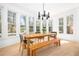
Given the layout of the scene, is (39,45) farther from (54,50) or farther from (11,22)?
(11,22)

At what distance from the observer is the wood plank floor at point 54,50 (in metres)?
2.65

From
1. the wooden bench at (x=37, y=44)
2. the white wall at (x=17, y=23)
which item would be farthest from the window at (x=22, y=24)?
the wooden bench at (x=37, y=44)

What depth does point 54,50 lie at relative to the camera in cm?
277

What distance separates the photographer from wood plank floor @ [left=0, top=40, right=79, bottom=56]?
265cm

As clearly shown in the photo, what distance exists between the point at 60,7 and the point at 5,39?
1.41 metres

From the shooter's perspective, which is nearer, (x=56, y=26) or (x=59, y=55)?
(x=59, y=55)

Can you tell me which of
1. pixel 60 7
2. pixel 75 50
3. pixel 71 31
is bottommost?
pixel 75 50

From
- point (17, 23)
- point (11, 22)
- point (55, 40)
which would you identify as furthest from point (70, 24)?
point (11, 22)

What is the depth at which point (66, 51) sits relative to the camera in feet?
8.91

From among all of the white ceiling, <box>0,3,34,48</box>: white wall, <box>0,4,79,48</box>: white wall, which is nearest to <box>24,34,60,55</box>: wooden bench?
<box>0,4,79,48</box>: white wall

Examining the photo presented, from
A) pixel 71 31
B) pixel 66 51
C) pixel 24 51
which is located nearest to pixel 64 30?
pixel 71 31

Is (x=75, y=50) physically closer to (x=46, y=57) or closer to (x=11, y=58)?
(x=46, y=57)

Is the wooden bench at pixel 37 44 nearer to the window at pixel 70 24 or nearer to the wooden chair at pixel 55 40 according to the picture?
the wooden chair at pixel 55 40

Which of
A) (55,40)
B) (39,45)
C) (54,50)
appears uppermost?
(55,40)
